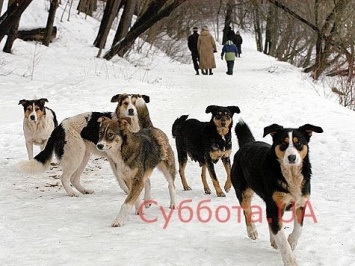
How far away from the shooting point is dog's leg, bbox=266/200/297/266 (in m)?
4.44

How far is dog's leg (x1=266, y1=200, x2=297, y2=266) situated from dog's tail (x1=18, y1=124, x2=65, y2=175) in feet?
12.3

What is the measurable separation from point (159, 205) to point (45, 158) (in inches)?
70.3

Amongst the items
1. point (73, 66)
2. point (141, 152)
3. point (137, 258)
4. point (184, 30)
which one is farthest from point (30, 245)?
point (184, 30)

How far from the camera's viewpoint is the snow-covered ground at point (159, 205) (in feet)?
16.0

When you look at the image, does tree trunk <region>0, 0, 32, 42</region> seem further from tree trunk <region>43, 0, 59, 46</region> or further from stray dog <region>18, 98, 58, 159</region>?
stray dog <region>18, 98, 58, 159</region>

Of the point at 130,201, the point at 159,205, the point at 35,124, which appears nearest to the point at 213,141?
the point at 159,205

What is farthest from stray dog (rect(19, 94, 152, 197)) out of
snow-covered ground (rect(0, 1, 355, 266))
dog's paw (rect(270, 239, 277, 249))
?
dog's paw (rect(270, 239, 277, 249))

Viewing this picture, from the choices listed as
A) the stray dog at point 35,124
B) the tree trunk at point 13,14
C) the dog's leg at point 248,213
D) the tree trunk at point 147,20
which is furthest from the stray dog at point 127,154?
the tree trunk at point 147,20

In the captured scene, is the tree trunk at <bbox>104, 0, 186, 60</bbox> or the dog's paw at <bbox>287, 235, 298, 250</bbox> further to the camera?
the tree trunk at <bbox>104, 0, 186, 60</bbox>

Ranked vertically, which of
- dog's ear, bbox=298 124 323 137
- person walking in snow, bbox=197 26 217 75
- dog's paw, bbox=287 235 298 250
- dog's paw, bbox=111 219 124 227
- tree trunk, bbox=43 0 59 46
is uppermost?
tree trunk, bbox=43 0 59 46

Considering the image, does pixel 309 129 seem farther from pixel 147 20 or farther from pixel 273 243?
pixel 147 20

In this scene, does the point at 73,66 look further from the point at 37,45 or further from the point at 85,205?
the point at 85,205

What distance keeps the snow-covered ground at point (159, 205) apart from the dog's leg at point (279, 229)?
0.87 ft

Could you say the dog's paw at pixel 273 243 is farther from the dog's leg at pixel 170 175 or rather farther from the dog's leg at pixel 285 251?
the dog's leg at pixel 170 175
